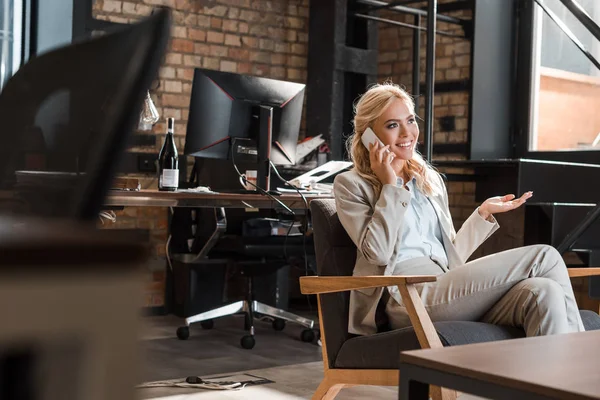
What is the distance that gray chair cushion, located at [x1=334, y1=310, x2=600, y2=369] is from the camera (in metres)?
2.38

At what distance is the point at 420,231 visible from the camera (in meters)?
2.88

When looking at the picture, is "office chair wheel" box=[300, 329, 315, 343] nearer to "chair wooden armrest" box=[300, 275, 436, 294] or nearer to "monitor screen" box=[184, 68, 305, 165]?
"monitor screen" box=[184, 68, 305, 165]

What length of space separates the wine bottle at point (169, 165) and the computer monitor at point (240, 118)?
0.28 ft

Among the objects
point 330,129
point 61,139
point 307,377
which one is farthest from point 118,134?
point 330,129

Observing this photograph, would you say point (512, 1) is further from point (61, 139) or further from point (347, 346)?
point (61, 139)

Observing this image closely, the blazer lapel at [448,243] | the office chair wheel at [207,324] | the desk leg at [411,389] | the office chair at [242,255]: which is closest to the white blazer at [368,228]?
the blazer lapel at [448,243]

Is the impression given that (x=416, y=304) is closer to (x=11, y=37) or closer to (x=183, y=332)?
(x=183, y=332)

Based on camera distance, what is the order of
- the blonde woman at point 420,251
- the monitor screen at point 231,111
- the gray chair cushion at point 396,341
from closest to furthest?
1. the gray chair cushion at point 396,341
2. the blonde woman at point 420,251
3. the monitor screen at point 231,111

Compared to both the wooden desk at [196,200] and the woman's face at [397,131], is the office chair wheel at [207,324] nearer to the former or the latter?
the wooden desk at [196,200]

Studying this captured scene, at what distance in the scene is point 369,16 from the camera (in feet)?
19.1

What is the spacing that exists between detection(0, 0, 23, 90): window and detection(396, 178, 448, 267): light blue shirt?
9.69ft

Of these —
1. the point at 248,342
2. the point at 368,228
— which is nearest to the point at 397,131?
the point at 368,228

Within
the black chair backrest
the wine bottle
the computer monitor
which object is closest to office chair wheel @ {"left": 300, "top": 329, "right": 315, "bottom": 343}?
the computer monitor

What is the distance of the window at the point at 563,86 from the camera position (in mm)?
5273
